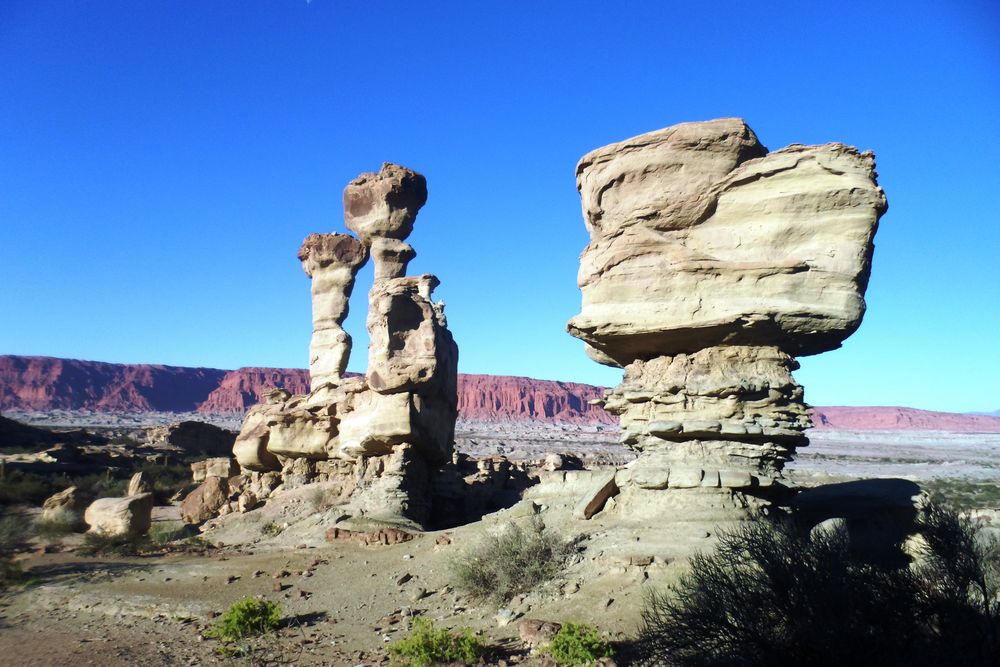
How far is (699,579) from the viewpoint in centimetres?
538

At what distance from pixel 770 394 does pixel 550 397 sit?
118094 mm

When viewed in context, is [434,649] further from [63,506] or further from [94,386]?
[94,386]

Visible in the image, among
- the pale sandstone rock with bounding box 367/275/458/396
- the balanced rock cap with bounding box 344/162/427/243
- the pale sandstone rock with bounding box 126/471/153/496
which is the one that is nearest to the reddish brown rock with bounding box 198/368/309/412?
the pale sandstone rock with bounding box 126/471/153/496

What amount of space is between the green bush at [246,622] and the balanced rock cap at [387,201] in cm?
1085

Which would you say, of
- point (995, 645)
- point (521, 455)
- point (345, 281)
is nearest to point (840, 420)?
point (521, 455)

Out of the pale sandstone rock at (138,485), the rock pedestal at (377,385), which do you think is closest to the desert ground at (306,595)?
the rock pedestal at (377,385)

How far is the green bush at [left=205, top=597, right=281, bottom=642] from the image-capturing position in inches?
313

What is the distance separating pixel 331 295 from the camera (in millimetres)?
19219

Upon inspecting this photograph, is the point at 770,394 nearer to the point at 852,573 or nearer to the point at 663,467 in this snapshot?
the point at 663,467

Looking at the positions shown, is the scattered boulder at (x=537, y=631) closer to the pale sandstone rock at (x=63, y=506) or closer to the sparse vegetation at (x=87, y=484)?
the pale sandstone rock at (x=63, y=506)

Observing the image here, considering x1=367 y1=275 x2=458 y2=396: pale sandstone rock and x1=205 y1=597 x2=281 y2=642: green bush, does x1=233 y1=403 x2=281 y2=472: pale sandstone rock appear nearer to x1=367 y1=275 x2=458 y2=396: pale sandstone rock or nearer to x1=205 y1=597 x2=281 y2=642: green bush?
x1=367 y1=275 x2=458 y2=396: pale sandstone rock

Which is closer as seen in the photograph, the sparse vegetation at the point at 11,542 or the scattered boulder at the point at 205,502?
the sparse vegetation at the point at 11,542

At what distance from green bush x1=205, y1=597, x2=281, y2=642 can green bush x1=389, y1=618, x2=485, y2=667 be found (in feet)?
6.78

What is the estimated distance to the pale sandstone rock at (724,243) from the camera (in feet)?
29.0
